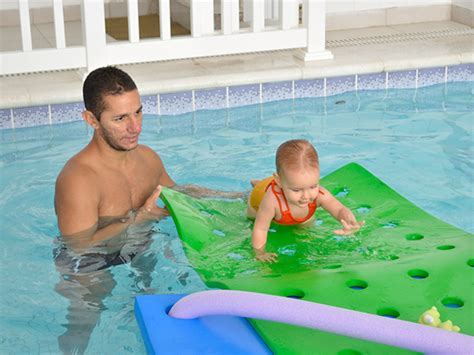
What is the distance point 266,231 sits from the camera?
362 centimetres

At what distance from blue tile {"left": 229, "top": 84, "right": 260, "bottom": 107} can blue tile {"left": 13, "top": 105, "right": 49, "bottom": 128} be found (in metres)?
1.22

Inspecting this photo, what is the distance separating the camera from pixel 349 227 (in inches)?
139

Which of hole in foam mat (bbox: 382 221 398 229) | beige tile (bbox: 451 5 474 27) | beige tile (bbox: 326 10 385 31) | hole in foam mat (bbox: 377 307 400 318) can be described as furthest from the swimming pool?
beige tile (bbox: 326 10 385 31)

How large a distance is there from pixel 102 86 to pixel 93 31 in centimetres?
253

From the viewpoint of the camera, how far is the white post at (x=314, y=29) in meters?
6.41

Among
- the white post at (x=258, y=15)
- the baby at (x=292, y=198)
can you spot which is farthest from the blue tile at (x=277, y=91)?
the baby at (x=292, y=198)

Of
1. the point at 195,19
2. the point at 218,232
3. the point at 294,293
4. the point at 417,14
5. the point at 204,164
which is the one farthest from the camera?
the point at 417,14

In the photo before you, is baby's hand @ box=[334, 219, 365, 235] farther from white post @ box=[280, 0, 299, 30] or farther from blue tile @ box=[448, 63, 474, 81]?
blue tile @ box=[448, 63, 474, 81]

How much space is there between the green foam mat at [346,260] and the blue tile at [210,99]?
2046mm

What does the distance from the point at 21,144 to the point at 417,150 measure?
7.86 ft

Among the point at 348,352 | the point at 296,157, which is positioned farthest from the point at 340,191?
the point at 348,352

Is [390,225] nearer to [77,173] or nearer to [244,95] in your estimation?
[77,173]

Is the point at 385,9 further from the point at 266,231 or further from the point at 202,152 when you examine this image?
the point at 266,231

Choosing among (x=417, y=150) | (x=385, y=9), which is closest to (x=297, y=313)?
(x=417, y=150)
